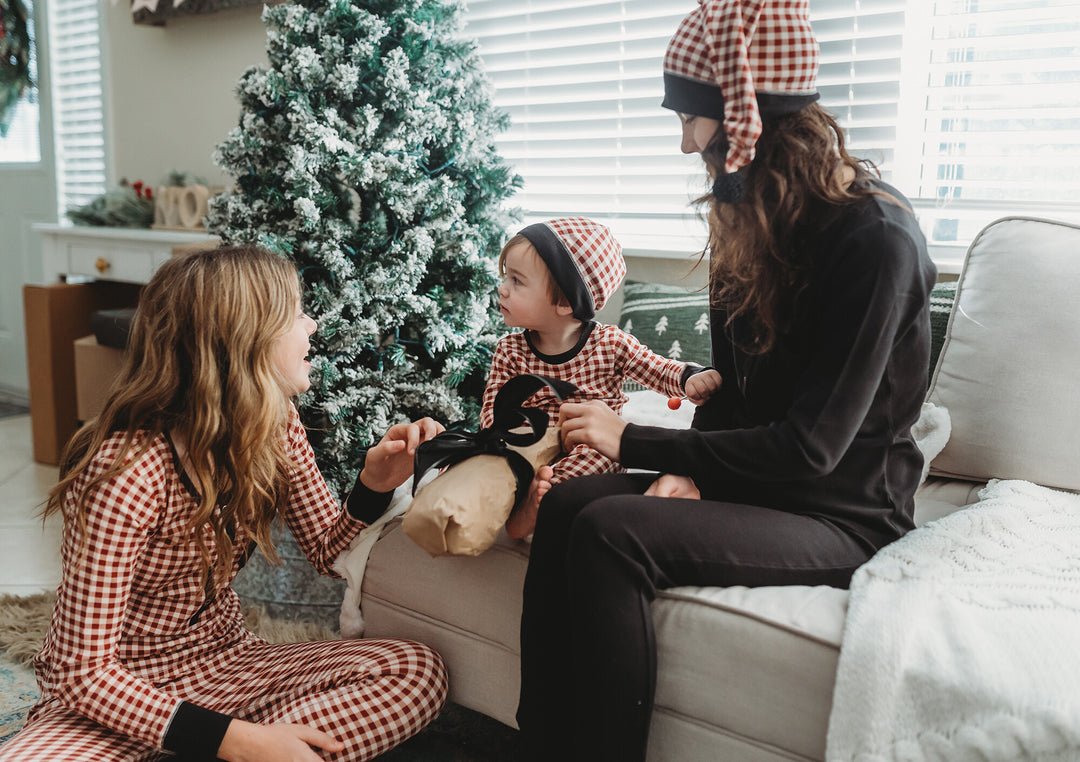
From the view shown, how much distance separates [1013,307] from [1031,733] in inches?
35.3

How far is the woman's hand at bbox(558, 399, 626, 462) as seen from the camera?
1.22 m

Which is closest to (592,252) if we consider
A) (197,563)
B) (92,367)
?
(197,563)

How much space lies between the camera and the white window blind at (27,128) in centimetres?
417

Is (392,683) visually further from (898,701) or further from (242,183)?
(242,183)

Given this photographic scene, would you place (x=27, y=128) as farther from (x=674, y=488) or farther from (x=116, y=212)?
(x=674, y=488)

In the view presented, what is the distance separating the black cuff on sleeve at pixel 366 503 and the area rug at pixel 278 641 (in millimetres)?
401

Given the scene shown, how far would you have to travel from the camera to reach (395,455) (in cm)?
143

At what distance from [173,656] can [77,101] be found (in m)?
3.50

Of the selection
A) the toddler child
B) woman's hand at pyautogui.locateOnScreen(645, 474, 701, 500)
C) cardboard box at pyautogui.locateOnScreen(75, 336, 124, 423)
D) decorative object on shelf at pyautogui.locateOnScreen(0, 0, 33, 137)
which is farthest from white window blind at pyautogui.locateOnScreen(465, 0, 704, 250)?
decorative object on shelf at pyautogui.locateOnScreen(0, 0, 33, 137)

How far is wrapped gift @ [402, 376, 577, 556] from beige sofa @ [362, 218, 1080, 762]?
0.35ft

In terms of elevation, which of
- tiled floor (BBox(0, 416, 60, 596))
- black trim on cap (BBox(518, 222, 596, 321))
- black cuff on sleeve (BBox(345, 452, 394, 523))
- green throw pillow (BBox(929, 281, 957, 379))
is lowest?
tiled floor (BBox(0, 416, 60, 596))

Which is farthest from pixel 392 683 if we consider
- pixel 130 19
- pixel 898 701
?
pixel 130 19

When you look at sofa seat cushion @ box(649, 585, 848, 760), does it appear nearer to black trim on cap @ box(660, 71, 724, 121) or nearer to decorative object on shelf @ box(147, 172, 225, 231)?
black trim on cap @ box(660, 71, 724, 121)

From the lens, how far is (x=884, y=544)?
48.4 inches
